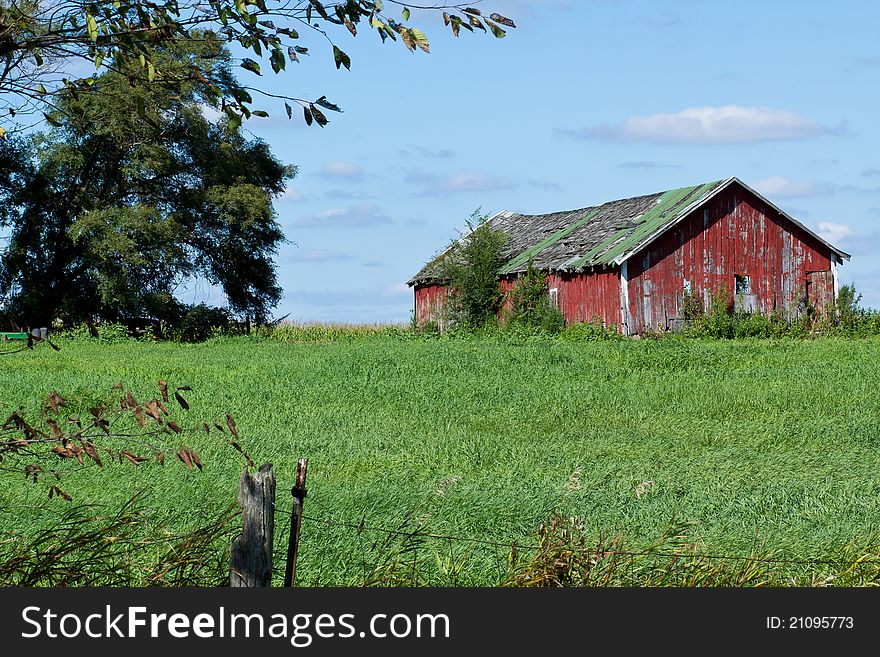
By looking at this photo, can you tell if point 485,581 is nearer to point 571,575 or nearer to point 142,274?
point 571,575

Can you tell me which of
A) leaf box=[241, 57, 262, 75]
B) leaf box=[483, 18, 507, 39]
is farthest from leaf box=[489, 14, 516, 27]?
leaf box=[241, 57, 262, 75]

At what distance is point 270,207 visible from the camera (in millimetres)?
41250

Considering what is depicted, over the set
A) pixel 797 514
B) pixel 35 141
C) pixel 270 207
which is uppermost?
pixel 35 141

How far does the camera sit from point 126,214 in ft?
123

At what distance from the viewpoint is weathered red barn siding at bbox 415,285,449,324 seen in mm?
39250

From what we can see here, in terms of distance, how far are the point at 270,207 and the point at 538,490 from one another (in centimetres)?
3317

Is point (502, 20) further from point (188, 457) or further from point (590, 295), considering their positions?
point (590, 295)

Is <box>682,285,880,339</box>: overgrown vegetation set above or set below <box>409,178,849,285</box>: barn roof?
below

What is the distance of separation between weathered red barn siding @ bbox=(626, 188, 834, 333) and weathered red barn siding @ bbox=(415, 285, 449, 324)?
8.91 meters

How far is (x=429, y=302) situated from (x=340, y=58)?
36.2 metres

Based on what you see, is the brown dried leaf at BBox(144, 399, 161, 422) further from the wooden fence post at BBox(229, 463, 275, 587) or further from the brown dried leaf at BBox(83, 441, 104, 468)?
the wooden fence post at BBox(229, 463, 275, 587)

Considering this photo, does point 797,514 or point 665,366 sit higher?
point 665,366

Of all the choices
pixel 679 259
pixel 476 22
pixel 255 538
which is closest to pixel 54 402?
pixel 255 538

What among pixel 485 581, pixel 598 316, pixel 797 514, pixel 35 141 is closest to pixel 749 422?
pixel 797 514
